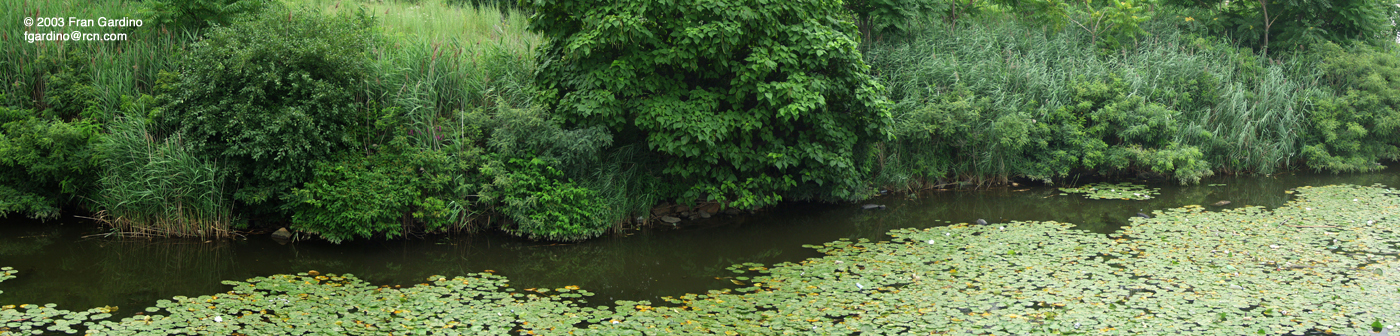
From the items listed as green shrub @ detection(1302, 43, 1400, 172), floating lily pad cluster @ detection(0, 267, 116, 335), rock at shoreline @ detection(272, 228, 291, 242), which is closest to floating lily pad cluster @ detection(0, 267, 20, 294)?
floating lily pad cluster @ detection(0, 267, 116, 335)

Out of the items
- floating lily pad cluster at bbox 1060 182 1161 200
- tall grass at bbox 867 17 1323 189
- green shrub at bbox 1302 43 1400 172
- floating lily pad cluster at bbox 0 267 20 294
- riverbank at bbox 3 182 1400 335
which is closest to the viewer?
riverbank at bbox 3 182 1400 335

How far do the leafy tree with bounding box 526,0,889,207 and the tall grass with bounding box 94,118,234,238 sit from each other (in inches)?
138

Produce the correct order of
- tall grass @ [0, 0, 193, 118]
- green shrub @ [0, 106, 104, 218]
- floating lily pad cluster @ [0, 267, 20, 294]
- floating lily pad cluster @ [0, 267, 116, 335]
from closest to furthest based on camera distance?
floating lily pad cluster @ [0, 267, 116, 335] → floating lily pad cluster @ [0, 267, 20, 294] → green shrub @ [0, 106, 104, 218] → tall grass @ [0, 0, 193, 118]

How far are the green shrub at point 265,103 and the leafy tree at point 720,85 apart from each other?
2.17 meters

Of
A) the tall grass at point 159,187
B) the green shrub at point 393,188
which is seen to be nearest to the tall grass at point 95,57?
the tall grass at point 159,187

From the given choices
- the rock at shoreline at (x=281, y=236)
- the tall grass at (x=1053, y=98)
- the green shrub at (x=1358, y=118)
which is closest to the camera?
the rock at shoreline at (x=281, y=236)

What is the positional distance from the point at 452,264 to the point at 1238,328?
21.9ft

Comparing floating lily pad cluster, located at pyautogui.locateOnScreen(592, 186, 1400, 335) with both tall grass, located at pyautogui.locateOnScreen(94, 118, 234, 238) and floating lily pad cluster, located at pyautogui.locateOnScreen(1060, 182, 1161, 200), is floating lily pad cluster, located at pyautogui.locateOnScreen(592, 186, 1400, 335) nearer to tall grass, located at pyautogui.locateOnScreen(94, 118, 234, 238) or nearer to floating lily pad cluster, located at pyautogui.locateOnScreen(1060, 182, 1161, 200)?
floating lily pad cluster, located at pyautogui.locateOnScreen(1060, 182, 1161, 200)

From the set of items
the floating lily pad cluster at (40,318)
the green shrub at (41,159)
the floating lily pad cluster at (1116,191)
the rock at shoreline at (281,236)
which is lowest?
the floating lily pad cluster at (40,318)

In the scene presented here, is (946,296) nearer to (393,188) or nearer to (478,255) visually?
(478,255)

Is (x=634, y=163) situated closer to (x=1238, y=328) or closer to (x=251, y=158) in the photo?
(x=251, y=158)

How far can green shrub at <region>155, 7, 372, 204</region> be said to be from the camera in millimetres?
8688

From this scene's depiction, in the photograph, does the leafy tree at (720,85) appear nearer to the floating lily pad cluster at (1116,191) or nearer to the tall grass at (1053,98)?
the tall grass at (1053,98)

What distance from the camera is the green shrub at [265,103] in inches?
342
